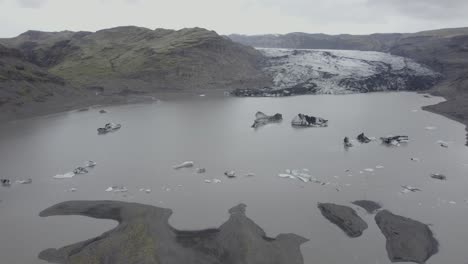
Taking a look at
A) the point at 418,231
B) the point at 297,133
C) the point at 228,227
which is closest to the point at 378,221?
the point at 418,231

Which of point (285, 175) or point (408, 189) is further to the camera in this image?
point (285, 175)

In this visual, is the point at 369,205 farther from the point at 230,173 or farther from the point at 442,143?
the point at 442,143

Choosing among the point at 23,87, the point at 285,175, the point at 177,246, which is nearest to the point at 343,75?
the point at 23,87

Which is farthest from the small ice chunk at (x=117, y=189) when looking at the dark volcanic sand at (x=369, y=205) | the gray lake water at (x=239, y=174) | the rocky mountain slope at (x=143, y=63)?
the rocky mountain slope at (x=143, y=63)

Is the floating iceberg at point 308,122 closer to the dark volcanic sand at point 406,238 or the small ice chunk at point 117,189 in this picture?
the dark volcanic sand at point 406,238

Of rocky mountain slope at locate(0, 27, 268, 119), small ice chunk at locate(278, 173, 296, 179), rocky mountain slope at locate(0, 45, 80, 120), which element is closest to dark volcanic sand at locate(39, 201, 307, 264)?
small ice chunk at locate(278, 173, 296, 179)

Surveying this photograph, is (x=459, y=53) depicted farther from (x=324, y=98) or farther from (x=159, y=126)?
(x=159, y=126)
